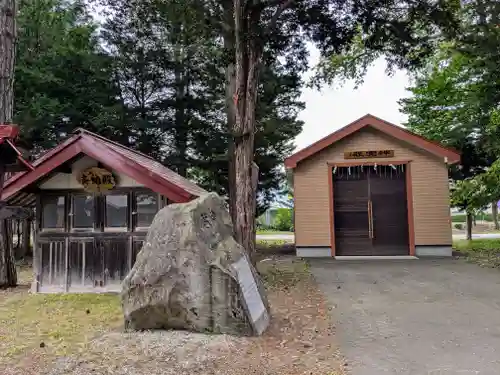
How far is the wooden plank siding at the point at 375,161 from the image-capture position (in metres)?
13.1

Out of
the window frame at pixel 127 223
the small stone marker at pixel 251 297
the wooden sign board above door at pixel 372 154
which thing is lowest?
the small stone marker at pixel 251 297

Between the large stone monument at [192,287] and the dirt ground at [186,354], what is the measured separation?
0.18m

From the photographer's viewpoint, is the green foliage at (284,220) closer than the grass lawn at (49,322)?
No

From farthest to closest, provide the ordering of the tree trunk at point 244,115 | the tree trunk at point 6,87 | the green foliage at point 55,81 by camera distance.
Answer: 1. the green foliage at point 55,81
2. the tree trunk at point 244,115
3. the tree trunk at point 6,87

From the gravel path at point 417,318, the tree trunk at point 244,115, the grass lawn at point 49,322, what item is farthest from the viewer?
the tree trunk at point 244,115

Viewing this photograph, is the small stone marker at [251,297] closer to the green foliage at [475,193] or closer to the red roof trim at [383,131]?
the red roof trim at [383,131]

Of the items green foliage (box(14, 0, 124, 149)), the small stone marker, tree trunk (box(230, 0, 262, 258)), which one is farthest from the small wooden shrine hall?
green foliage (box(14, 0, 124, 149))

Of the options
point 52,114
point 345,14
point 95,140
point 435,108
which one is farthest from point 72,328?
point 435,108

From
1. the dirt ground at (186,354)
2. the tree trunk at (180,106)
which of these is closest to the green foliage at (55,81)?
the tree trunk at (180,106)

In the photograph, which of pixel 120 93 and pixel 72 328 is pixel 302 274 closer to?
pixel 72 328

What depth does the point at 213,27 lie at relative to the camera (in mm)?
10078

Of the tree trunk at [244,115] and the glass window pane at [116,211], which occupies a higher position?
the tree trunk at [244,115]

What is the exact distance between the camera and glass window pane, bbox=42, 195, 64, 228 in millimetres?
8617

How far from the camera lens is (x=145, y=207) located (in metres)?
8.52
